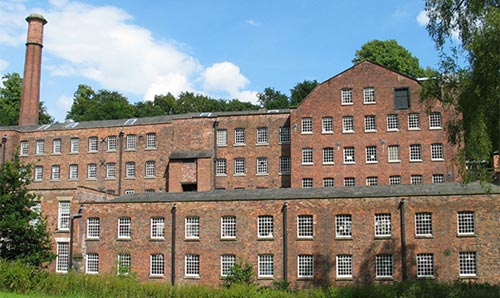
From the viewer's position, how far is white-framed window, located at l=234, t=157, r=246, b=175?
163 feet

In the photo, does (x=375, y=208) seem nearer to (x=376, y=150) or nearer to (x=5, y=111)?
(x=376, y=150)

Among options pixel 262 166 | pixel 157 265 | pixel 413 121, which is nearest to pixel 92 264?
pixel 157 265

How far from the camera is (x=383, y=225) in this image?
33125mm

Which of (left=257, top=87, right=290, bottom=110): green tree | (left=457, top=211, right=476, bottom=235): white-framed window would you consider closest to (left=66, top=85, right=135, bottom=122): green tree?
(left=257, top=87, right=290, bottom=110): green tree

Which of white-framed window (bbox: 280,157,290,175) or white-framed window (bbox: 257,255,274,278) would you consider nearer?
white-framed window (bbox: 257,255,274,278)

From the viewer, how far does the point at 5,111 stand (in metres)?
72.1

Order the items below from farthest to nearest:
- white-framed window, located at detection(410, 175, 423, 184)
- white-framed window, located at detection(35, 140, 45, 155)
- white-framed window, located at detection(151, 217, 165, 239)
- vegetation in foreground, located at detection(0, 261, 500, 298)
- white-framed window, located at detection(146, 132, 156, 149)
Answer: white-framed window, located at detection(35, 140, 45, 155), white-framed window, located at detection(146, 132, 156, 149), white-framed window, located at detection(410, 175, 423, 184), white-framed window, located at detection(151, 217, 165, 239), vegetation in foreground, located at detection(0, 261, 500, 298)

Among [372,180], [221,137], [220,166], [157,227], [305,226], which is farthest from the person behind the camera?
[221,137]

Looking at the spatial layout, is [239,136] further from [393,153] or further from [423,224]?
[423,224]

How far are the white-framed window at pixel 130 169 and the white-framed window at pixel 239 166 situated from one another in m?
9.69

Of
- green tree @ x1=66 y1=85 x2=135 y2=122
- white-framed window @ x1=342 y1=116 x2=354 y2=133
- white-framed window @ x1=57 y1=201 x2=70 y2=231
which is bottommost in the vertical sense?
white-framed window @ x1=57 y1=201 x2=70 y2=231

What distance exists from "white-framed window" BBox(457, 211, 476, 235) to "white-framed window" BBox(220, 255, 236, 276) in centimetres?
1265

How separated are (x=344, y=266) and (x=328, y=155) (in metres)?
14.7

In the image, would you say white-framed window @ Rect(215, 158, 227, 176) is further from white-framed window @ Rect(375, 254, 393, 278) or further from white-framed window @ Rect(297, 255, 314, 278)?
white-framed window @ Rect(375, 254, 393, 278)
